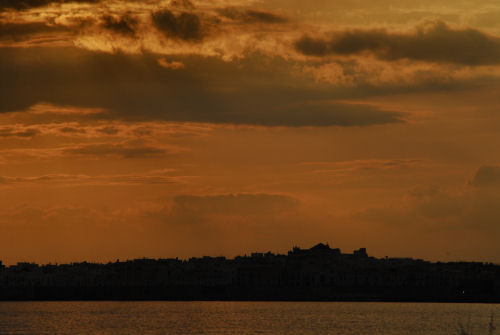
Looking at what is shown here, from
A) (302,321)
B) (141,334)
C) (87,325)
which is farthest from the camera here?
(302,321)

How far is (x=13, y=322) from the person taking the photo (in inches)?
6422

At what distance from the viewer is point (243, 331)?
133 meters

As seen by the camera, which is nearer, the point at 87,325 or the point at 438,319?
the point at 87,325

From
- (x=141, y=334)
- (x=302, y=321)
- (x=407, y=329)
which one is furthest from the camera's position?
(x=302, y=321)

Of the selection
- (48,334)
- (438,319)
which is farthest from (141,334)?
(438,319)

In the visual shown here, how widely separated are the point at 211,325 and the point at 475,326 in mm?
43179

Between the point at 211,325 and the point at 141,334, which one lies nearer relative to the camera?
the point at 141,334

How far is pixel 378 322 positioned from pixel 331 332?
118 ft

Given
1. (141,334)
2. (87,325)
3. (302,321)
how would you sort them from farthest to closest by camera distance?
(302,321) < (87,325) < (141,334)

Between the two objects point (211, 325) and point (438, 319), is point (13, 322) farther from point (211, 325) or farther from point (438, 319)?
point (438, 319)

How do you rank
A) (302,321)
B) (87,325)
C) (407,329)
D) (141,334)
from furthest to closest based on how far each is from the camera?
(302,321) < (87,325) < (407,329) < (141,334)

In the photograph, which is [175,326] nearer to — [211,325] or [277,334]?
[211,325]

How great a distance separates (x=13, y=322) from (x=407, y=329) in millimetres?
70532

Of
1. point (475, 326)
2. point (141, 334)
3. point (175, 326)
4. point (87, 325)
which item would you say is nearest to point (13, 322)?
point (87, 325)
